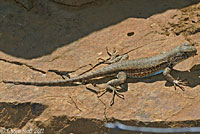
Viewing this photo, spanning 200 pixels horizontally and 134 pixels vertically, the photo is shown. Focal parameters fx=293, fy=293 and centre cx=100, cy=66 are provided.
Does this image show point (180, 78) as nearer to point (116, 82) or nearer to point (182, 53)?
point (182, 53)

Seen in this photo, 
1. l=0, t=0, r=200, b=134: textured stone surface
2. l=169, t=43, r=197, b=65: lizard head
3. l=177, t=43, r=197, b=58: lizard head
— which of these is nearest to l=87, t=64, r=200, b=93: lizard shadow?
l=0, t=0, r=200, b=134: textured stone surface

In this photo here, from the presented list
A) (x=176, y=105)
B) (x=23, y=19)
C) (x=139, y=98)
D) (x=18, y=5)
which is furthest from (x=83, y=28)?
(x=176, y=105)

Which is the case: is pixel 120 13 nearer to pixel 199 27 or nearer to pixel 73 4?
pixel 73 4

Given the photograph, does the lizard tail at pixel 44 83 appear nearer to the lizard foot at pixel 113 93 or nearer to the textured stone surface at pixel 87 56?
the textured stone surface at pixel 87 56

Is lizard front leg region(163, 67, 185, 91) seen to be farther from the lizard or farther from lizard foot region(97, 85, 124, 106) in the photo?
lizard foot region(97, 85, 124, 106)

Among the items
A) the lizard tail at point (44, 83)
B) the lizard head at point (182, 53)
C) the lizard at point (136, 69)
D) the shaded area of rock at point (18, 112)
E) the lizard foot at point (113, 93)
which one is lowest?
the shaded area of rock at point (18, 112)

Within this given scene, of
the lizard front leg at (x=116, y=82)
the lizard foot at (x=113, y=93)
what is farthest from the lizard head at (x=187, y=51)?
the lizard foot at (x=113, y=93)

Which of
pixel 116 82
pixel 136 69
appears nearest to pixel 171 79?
pixel 136 69
